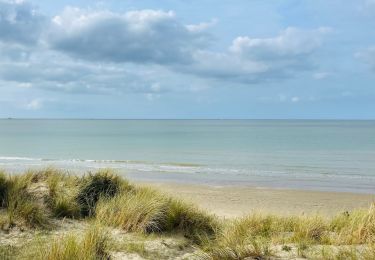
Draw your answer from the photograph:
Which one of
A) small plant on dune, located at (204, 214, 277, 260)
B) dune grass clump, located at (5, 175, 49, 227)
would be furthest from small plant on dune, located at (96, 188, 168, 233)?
small plant on dune, located at (204, 214, 277, 260)

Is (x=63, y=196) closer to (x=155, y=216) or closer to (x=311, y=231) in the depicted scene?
(x=155, y=216)

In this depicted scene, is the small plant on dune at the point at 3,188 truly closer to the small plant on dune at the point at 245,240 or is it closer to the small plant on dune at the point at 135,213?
the small plant on dune at the point at 135,213

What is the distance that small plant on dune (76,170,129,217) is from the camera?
31.8 ft

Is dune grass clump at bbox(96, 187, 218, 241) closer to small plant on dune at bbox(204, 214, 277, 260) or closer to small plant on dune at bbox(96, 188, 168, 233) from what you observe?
small plant on dune at bbox(96, 188, 168, 233)

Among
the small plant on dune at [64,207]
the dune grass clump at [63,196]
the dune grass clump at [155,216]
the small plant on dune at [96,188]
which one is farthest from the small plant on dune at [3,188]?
the dune grass clump at [155,216]

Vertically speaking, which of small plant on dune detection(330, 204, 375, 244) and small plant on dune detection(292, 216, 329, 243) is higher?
small plant on dune detection(330, 204, 375, 244)

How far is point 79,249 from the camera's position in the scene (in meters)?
5.65

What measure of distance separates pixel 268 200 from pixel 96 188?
7.66 m

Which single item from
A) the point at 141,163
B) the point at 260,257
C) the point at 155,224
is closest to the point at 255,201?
the point at 155,224

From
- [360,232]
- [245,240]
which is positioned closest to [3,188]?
[245,240]

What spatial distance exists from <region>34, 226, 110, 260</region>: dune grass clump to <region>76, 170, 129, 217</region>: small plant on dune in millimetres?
3046

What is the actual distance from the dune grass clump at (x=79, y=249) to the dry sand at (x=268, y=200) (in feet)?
23.2

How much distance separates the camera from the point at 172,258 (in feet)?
22.5

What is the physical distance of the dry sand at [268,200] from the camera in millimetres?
14096
